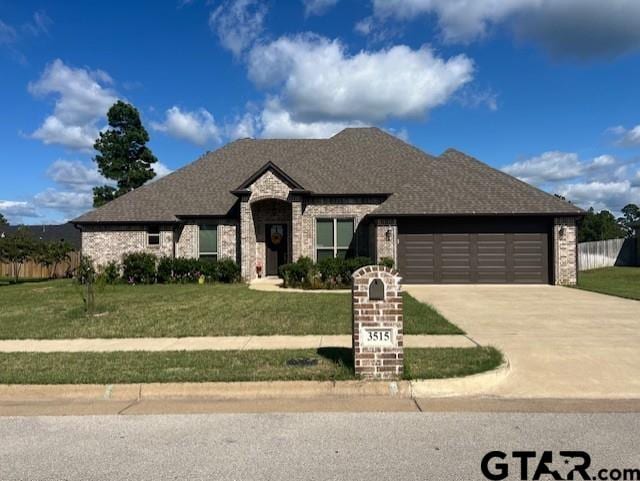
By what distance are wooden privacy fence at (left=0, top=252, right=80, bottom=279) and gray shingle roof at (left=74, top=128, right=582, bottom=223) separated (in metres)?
9.99

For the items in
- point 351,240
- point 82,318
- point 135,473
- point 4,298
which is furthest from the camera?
point 351,240

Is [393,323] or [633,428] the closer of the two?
[633,428]

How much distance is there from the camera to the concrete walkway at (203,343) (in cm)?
841

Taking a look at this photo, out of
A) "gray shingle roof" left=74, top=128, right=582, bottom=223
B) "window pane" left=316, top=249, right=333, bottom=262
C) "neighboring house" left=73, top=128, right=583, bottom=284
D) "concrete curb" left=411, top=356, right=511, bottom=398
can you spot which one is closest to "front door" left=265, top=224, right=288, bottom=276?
"neighboring house" left=73, top=128, right=583, bottom=284

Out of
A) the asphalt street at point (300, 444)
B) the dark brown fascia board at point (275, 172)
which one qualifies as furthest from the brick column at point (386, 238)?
the asphalt street at point (300, 444)

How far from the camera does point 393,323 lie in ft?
21.3

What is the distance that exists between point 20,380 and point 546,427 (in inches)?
244

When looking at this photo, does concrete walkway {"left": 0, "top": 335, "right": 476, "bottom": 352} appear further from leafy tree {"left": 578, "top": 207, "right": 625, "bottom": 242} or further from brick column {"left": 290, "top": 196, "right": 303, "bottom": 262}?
leafy tree {"left": 578, "top": 207, "right": 625, "bottom": 242}

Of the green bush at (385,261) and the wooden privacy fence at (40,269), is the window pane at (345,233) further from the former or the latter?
the wooden privacy fence at (40,269)

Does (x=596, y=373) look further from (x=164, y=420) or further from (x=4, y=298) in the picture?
Result: (x=4, y=298)

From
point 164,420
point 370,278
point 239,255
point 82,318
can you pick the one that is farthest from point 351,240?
point 164,420

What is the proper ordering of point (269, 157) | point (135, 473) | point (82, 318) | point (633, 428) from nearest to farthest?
point (135, 473)
point (633, 428)
point (82, 318)
point (269, 157)

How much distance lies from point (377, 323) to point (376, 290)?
0.42 metres

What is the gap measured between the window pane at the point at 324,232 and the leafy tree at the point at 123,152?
26.8 metres
